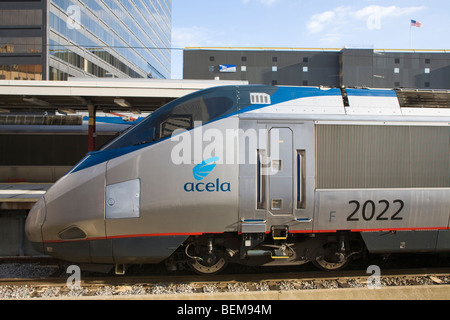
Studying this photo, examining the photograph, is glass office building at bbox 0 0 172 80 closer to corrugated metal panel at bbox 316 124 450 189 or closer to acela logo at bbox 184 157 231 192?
acela logo at bbox 184 157 231 192

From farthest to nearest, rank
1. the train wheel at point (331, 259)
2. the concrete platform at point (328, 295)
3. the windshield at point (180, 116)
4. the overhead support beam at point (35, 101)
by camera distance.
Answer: the overhead support beam at point (35, 101) → the train wheel at point (331, 259) → the windshield at point (180, 116) → the concrete platform at point (328, 295)

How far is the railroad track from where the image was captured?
5.55 metres

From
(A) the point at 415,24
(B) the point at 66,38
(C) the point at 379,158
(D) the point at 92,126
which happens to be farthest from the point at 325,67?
(C) the point at 379,158

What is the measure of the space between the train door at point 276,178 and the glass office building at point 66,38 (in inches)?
1361

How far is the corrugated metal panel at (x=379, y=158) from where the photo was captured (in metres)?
5.45

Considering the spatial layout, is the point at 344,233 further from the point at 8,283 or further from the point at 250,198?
the point at 8,283

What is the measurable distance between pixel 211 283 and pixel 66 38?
4304cm

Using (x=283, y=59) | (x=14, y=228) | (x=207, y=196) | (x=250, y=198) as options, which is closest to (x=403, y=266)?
(x=250, y=198)

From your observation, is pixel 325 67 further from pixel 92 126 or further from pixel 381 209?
pixel 381 209

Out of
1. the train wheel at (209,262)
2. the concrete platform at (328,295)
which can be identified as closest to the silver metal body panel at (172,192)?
the train wheel at (209,262)

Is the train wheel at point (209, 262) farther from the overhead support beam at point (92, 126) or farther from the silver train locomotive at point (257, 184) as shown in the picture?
the overhead support beam at point (92, 126)

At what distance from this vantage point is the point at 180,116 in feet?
17.7

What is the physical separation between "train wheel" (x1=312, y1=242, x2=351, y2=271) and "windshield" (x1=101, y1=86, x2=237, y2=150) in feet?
10.2

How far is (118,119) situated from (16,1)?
31463 millimetres
